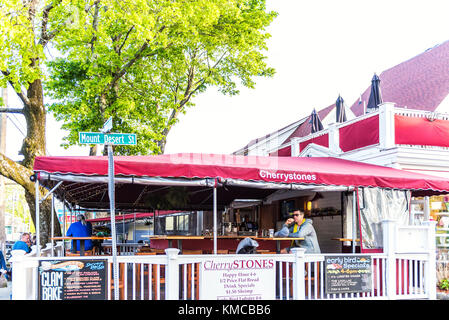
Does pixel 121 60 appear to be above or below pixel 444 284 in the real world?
above

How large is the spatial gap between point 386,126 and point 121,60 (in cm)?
971

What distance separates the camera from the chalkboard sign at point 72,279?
25.2 feet

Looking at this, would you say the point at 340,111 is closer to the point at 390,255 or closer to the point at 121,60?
the point at 121,60

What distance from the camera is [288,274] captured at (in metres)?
8.88

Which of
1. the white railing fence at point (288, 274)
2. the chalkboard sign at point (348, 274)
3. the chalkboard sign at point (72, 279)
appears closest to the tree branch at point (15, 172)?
the white railing fence at point (288, 274)

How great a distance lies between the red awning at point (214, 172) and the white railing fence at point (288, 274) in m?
1.07

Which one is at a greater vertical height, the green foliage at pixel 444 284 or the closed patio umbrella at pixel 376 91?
the closed patio umbrella at pixel 376 91

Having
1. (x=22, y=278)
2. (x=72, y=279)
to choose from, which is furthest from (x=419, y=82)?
(x=22, y=278)

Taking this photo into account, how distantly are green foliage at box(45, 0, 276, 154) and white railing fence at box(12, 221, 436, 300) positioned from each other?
9595 mm

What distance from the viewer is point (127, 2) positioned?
16.1m

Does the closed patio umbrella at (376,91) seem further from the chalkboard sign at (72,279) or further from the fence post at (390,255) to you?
the chalkboard sign at (72,279)

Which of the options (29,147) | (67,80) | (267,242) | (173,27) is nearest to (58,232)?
(29,147)

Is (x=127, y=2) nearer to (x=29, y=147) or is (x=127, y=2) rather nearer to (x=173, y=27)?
(x=173, y=27)

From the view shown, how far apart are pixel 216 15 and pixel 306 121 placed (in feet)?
53.5
